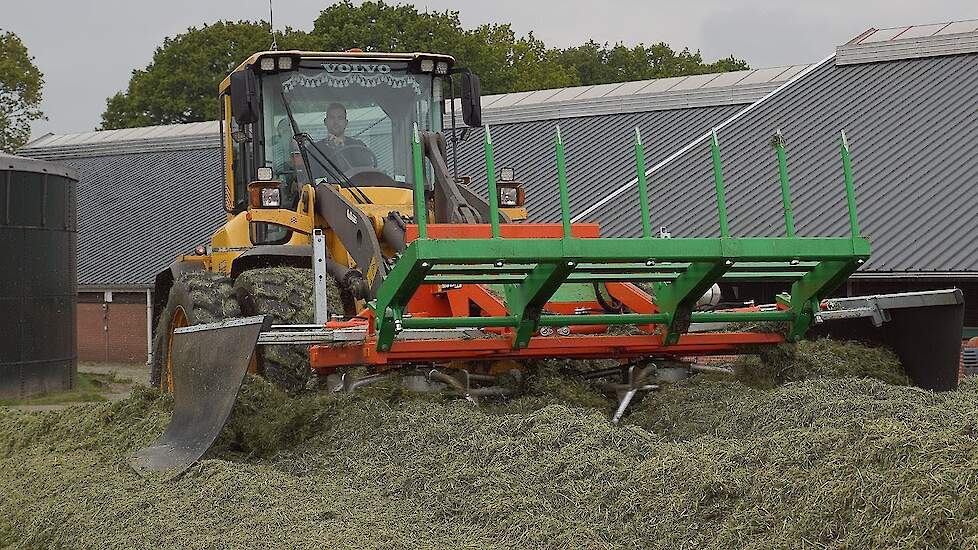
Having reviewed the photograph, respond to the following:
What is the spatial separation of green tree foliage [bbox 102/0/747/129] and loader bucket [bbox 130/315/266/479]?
45.9 metres

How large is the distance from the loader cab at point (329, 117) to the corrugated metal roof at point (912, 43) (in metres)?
16.5

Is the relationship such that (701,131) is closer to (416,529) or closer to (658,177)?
(658,177)

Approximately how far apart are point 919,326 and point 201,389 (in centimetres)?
424

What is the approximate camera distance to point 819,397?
6.52 metres

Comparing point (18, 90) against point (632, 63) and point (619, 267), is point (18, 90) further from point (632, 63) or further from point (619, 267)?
point (619, 267)

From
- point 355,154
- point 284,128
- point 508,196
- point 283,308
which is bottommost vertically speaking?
point 283,308

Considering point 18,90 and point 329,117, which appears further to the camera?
point 18,90

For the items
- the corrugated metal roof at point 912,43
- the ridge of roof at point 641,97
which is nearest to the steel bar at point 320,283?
the corrugated metal roof at point 912,43

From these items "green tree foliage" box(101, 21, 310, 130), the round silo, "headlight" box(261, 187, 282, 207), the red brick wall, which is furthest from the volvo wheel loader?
"green tree foliage" box(101, 21, 310, 130)

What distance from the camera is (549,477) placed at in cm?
571

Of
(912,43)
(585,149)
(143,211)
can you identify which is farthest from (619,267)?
(143,211)

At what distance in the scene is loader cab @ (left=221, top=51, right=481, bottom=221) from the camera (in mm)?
9531

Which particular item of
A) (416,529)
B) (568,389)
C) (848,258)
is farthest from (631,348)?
(416,529)

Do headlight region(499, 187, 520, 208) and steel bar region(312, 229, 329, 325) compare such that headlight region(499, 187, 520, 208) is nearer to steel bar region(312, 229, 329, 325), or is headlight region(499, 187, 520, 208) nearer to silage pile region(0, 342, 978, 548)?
steel bar region(312, 229, 329, 325)
